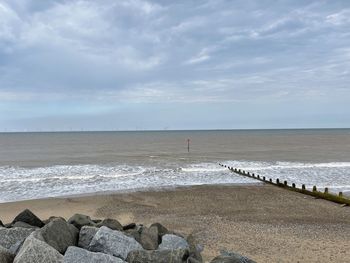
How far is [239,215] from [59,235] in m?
9.85

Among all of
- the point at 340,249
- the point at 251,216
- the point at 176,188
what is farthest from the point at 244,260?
the point at 176,188

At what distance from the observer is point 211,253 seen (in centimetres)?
1037

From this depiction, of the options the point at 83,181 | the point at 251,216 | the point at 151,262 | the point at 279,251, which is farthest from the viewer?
the point at 83,181

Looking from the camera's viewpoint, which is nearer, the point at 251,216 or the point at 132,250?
the point at 132,250

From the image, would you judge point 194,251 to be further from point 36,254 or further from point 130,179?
point 130,179

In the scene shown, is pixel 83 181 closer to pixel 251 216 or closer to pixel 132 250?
pixel 251 216

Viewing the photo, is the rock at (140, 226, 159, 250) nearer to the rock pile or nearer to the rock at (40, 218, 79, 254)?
the rock pile

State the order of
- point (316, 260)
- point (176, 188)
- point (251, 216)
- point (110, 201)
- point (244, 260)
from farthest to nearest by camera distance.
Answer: point (176, 188)
point (110, 201)
point (251, 216)
point (316, 260)
point (244, 260)

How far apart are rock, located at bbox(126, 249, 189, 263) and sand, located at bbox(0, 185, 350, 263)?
3.50 meters

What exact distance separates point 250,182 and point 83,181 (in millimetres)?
12100

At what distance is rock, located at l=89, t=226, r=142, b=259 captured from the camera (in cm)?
710

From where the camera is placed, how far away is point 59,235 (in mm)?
7492

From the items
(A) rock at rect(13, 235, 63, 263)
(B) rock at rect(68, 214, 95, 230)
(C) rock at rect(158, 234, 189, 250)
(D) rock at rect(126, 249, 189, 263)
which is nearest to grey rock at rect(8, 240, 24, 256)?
(A) rock at rect(13, 235, 63, 263)

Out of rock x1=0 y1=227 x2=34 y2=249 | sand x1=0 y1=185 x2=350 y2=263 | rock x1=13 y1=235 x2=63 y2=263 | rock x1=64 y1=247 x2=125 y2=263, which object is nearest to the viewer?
rock x1=13 y1=235 x2=63 y2=263
